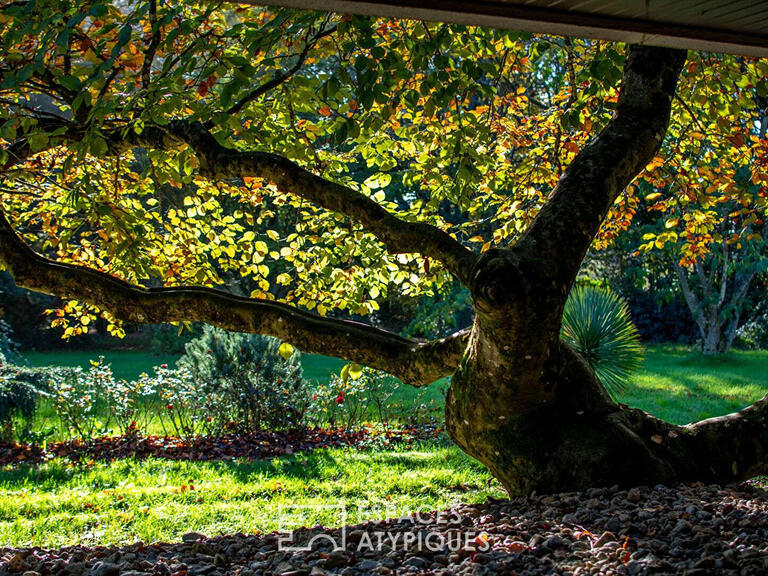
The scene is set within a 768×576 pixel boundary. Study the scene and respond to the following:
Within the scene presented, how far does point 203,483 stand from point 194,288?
9.87 feet

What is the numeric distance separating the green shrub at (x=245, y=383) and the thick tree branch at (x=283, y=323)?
4.49 meters

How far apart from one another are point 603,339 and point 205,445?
489cm

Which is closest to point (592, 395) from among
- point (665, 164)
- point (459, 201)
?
point (459, 201)

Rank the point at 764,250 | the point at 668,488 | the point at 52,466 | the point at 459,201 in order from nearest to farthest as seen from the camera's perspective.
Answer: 1. the point at 668,488
2. the point at 459,201
3. the point at 52,466
4. the point at 764,250

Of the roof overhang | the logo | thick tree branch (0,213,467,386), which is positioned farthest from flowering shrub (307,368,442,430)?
the roof overhang

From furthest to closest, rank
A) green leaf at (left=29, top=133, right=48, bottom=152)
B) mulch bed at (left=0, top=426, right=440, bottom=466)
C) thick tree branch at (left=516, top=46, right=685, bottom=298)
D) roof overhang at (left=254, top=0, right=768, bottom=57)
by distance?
mulch bed at (left=0, top=426, right=440, bottom=466)
green leaf at (left=29, top=133, right=48, bottom=152)
thick tree branch at (left=516, top=46, right=685, bottom=298)
roof overhang at (left=254, top=0, right=768, bottom=57)

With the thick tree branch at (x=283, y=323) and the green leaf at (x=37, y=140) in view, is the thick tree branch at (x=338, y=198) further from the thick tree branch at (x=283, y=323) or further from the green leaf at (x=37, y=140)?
the green leaf at (x=37, y=140)

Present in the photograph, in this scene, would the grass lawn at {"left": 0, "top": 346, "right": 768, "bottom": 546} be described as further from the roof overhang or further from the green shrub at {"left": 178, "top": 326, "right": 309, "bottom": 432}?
the roof overhang

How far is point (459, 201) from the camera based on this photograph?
5.09 m

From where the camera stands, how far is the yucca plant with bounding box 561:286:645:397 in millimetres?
8109

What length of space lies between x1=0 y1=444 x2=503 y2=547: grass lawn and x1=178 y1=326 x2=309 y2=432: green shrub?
46.2 inches

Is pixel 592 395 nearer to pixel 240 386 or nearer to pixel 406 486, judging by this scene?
pixel 406 486

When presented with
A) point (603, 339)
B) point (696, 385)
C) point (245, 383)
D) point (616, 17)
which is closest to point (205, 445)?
point (245, 383)

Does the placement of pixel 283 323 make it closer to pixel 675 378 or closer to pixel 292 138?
pixel 292 138
